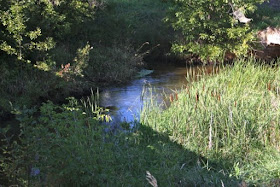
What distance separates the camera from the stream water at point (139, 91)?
401 inches

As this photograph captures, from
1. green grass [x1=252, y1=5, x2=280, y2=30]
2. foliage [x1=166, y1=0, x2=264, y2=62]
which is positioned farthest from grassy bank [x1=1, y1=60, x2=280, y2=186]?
green grass [x1=252, y1=5, x2=280, y2=30]

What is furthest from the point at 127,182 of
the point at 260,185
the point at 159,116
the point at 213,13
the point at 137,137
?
the point at 213,13

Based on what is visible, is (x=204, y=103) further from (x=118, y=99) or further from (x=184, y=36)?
(x=184, y=36)

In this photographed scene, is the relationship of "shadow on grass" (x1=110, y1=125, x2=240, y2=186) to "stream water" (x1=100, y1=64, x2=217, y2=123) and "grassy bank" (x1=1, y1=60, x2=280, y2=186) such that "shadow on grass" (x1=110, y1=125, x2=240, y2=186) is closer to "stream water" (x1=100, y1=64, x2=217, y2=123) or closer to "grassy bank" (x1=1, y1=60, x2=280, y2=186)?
"grassy bank" (x1=1, y1=60, x2=280, y2=186)

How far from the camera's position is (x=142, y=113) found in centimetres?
779

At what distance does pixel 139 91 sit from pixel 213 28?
4.79 meters

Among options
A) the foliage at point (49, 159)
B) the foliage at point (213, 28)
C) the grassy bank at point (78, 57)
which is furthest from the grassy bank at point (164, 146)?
the foliage at point (213, 28)

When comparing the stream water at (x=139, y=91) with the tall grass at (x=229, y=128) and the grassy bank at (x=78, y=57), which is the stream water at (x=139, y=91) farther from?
the tall grass at (x=229, y=128)

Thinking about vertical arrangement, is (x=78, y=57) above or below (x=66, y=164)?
above

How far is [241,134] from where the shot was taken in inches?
260

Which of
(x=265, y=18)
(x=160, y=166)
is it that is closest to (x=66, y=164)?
(x=160, y=166)

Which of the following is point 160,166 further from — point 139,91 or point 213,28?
point 213,28

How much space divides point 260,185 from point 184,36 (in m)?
12.7

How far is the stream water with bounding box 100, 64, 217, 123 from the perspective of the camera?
10.2 m
